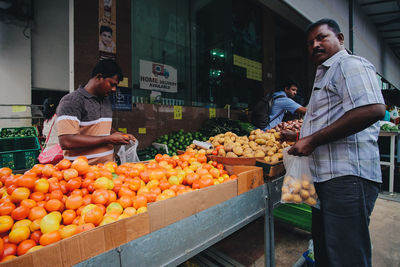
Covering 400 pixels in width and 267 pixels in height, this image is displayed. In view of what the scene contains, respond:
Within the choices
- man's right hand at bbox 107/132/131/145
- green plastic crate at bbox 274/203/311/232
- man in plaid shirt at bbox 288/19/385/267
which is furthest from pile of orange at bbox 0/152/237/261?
green plastic crate at bbox 274/203/311/232

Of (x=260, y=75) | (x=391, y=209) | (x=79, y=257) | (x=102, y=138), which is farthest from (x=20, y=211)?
(x=260, y=75)

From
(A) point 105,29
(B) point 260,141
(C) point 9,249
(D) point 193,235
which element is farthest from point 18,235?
(A) point 105,29

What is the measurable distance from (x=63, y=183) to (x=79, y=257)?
2.25ft

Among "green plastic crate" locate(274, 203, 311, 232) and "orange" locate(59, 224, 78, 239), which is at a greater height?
"orange" locate(59, 224, 78, 239)

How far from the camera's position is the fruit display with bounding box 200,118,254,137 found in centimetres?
548

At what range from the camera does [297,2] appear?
2.78 meters

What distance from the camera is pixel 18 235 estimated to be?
3.21 ft

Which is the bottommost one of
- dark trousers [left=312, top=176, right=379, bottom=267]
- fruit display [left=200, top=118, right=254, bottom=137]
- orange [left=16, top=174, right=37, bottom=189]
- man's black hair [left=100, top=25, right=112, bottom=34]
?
dark trousers [left=312, top=176, right=379, bottom=267]

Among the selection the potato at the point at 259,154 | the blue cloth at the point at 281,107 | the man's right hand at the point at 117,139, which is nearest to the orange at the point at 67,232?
the man's right hand at the point at 117,139

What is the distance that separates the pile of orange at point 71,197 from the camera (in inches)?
39.8

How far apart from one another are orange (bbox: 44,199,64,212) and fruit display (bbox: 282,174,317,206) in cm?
170

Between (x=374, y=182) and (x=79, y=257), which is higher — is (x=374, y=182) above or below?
above

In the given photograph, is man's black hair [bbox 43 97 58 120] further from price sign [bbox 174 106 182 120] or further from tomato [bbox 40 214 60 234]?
tomato [bbox 40 214 60 234]

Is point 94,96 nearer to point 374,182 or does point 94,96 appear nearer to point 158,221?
point 158,221
